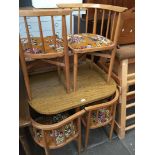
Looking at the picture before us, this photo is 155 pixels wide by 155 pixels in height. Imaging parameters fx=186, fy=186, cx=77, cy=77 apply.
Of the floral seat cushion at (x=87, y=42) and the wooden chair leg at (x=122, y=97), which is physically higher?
the floral seat cushion at (x=87, y=42)

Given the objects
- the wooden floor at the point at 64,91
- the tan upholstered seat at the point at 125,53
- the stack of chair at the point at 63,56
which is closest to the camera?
the stack of chair at the point at 63,56

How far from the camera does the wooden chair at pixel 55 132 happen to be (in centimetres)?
109

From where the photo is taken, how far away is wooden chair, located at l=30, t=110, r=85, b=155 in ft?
3.58

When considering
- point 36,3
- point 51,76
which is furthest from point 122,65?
point 36,3

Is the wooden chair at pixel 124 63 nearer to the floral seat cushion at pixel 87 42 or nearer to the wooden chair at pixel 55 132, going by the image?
the floral seat cushion at pixel 87 42

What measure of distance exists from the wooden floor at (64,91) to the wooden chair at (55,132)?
0.07 meters

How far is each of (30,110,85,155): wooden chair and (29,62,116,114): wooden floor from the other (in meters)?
0.07

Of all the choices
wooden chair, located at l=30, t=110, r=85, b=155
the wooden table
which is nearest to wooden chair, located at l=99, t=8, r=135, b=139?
the wooden table

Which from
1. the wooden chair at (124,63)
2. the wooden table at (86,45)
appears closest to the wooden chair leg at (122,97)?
the wooden chair at (124,63)

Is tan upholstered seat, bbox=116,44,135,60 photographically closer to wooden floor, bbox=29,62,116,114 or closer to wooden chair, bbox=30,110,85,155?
wooden floor, bbox=29,62,116,114

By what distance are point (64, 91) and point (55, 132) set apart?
0.28m
